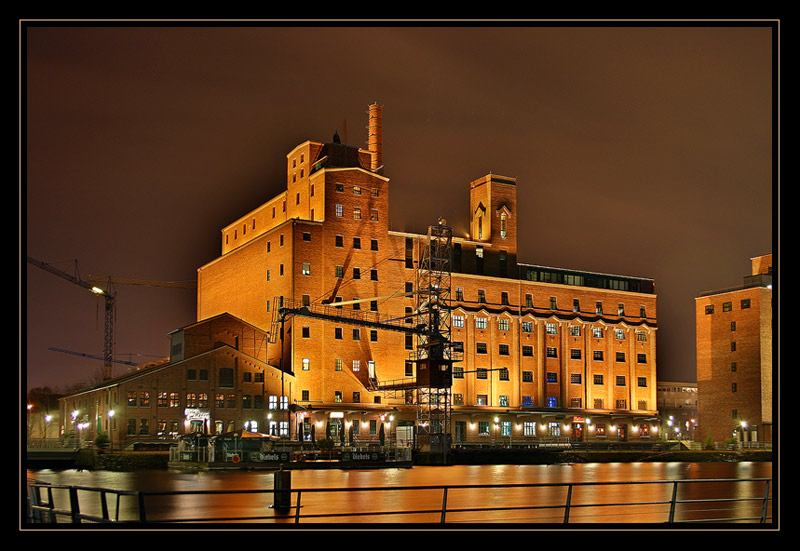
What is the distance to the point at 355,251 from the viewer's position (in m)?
80.2

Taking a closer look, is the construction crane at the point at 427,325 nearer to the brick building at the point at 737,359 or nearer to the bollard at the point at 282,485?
the brick building at the point at 737,359

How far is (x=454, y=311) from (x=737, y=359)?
2731cm

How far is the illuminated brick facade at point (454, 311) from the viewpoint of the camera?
7675 centimetres

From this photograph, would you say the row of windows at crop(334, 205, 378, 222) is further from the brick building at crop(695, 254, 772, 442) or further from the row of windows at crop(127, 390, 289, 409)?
the brick building at crop(695, 254, 772, 442)

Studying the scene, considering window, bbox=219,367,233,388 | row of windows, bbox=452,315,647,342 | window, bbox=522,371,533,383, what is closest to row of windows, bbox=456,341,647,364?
row of windows, bbox=452,315,647,342

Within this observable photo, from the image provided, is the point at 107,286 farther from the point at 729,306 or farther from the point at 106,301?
the point at 729,306

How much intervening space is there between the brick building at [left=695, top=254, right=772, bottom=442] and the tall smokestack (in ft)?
114

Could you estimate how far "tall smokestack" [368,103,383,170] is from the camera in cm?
8581

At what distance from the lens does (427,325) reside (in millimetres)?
78375

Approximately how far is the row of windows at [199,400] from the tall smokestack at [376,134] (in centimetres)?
2498

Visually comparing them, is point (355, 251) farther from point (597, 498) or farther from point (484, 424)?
point (597, 498)

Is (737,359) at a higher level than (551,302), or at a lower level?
lower

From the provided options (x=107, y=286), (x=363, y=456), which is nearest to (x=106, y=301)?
(x=107, y=286)
